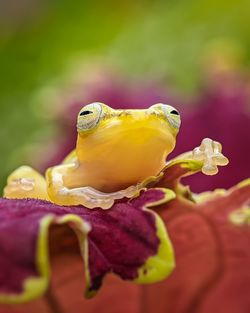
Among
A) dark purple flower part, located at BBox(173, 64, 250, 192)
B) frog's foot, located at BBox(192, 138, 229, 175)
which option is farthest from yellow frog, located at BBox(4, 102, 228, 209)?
dark purple flower part, located at BBox(173, 64, 250, 192)

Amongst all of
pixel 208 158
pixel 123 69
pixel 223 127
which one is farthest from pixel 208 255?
pixel 123 69

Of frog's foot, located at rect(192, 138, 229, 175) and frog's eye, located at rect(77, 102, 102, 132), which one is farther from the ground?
frog's eye, located at rect(77, 102, 102, 132)

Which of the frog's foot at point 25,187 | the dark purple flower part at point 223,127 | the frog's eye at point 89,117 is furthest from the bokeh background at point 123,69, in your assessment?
the frog's eye at point 89,117

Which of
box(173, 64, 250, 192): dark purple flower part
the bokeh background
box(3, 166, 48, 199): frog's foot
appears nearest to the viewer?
box(3, 166, 48, 199): frog's foot

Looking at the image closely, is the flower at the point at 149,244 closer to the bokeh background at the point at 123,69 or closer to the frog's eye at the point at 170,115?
the frog's eye at the point at 170,115

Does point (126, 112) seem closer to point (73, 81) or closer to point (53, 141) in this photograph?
point (53, 141)

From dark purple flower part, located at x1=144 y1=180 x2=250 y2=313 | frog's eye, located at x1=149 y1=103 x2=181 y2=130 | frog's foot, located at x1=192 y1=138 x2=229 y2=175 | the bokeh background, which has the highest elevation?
frog's eye, located at x1=149 y1=103 x2=181 y2=130

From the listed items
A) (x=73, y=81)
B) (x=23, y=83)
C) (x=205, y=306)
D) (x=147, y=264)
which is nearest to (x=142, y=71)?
(x=73, y=81)

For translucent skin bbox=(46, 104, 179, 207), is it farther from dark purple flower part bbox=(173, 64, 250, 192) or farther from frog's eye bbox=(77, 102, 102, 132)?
dark purple flower part bbox=(173, 64, 250, 192)

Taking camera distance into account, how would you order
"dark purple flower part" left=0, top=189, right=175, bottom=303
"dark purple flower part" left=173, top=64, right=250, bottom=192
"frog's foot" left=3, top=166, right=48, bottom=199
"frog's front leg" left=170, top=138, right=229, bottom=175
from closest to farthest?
"dark purple flower part" left=0, top=189, right=175, bottom=303
"frog's front leg" left=170, top=138, right=229, bottom=175
"frog's foot" left=3, top=166, right=48, bottom=199
"dark purple flower part" left=173, top=64, right=250, bottom=192
